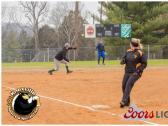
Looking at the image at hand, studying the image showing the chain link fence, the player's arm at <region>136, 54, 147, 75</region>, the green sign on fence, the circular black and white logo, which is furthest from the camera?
the chain link fence

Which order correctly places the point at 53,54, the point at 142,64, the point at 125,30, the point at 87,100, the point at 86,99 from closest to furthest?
the point at 142,64
the point at 87,100
the point at 86,99
the point at 125,30
the point at 53,54

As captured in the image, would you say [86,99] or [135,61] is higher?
[135,61]

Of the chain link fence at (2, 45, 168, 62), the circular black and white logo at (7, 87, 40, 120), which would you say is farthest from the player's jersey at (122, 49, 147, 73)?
the chain link fence at (2, 45, 168, 62)

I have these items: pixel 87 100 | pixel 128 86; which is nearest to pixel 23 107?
pixel 128 86

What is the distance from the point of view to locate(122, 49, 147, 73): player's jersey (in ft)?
47.8

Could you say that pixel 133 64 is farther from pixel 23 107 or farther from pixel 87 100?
pixel 23 107

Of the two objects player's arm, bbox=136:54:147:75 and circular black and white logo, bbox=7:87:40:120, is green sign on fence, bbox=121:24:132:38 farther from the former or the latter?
circular black and white logo, bbox=7:87:40:120

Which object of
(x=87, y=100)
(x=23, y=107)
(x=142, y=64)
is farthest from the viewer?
(x=87, y=100)

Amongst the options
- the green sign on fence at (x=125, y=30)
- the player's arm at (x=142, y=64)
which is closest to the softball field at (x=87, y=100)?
the player's arm at (x=142, y=64)

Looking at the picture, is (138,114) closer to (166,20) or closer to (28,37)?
(166,20)

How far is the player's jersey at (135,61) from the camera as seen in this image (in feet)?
47.8

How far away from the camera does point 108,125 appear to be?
11.4 metres

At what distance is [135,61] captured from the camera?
14586 millimetres

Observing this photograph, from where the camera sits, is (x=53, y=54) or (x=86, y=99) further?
(x=53, y=54)
